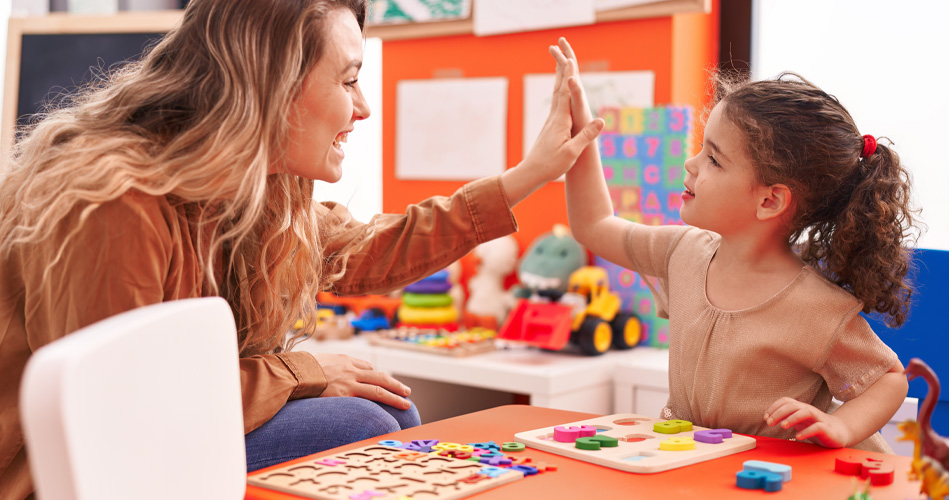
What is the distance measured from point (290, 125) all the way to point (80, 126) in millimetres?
218

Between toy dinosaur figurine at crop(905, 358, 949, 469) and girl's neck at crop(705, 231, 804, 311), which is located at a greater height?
girl's neck at crop(705, 231, 804, 311)

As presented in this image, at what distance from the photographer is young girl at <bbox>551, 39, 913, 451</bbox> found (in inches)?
38.6

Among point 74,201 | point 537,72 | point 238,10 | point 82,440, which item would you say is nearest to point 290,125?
point 238,10

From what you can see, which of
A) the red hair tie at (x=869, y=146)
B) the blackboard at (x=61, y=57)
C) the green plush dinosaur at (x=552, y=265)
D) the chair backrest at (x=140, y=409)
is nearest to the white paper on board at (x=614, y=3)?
the green plush dinosaur at (x=552, y=265)

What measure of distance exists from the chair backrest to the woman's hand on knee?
383mm

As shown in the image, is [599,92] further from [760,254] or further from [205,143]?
[205,143]

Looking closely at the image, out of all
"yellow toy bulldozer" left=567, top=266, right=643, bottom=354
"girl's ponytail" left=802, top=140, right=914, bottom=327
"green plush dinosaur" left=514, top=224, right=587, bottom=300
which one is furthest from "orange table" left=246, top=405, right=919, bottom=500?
"green plush dinosaur" left=514, top=224, right=587, bottom=300

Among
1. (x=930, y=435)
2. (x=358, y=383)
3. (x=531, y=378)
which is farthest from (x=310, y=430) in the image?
(x=531, y=378)

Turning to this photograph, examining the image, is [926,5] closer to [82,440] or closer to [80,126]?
[80,126]

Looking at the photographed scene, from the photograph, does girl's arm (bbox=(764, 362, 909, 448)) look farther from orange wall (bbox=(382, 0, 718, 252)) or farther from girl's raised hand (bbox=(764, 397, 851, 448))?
orange wall (bbox=(382, 0, 718, 252))

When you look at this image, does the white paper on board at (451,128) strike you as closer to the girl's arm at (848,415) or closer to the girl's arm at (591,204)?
the girl's arm at (591,204)

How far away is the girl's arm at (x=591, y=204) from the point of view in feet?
4.01

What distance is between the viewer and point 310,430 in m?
0.97

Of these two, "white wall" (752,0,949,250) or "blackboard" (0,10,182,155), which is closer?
"white wall" (752,0,949,250)
